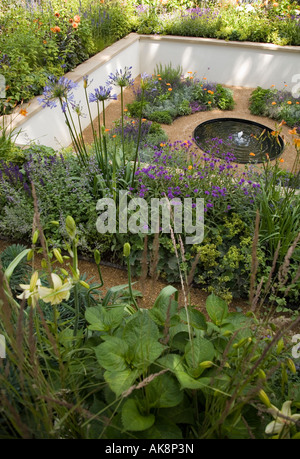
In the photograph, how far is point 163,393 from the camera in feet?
2.81

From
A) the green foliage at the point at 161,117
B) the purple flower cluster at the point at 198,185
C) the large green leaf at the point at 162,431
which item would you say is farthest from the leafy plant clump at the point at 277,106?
the large green leaf at the point at 162,431

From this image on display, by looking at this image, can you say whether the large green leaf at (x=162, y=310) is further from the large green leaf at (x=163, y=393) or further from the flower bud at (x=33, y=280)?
the flower bud at (x=33, y=280)

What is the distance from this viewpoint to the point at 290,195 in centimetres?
227

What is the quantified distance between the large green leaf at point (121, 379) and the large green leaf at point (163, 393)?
4 centimetres

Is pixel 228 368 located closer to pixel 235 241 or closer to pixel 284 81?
pixel 235 241

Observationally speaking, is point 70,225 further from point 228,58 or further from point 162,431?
point 228,58

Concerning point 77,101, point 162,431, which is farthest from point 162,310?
point 77,101

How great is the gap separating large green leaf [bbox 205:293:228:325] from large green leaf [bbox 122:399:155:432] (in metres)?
0.37

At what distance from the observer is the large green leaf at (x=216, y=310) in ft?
3.53

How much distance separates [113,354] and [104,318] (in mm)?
188

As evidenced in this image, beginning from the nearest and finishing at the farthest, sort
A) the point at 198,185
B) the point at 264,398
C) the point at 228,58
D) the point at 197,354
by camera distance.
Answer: the point at 264,398 → the point at 197,354 → the point at 198,185 → the point at 228,58

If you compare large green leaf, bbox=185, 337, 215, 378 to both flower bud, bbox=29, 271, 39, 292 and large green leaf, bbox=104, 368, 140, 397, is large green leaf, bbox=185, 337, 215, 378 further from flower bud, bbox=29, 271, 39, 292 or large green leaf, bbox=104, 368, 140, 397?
flower bud, bbox=29, 271, 39, 292
